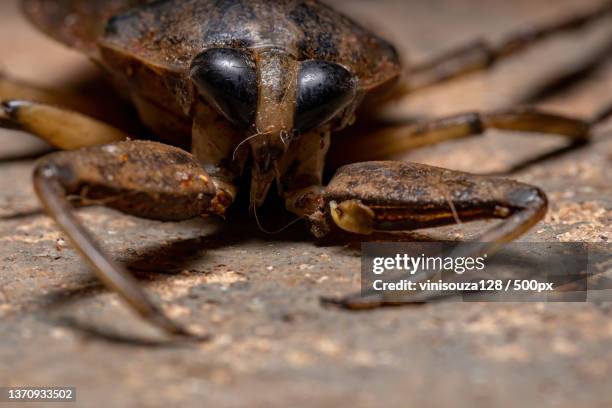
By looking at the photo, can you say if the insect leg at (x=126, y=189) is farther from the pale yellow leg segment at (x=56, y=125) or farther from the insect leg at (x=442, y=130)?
the insect leg at (x=442, y=130)

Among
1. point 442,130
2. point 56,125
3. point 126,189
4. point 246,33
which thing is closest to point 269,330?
point 126,189

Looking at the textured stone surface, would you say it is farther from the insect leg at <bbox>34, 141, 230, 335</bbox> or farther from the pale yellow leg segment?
the pale yellow leg segment

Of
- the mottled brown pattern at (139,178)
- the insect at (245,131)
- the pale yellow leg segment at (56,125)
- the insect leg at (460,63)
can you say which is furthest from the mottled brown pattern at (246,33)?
the insect leg at (460,63)

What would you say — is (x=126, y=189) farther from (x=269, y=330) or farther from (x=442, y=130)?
(x=442, y=130)

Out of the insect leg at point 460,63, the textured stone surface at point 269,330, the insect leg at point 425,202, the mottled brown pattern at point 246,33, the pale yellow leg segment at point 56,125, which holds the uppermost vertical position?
the insect leg at point 460,63

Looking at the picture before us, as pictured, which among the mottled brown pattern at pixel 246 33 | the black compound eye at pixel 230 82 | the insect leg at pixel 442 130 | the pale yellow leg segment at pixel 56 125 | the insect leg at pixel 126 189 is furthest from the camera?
the insect leg at pixel 442 130

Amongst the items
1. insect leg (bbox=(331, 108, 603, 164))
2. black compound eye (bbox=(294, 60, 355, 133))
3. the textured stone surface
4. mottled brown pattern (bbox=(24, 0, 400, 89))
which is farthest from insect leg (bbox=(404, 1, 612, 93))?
black compound eye (bbox=(294, 60, 355, 133))

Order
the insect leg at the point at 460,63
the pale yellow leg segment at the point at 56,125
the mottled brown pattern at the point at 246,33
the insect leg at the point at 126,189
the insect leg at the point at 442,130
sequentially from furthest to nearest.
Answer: the insect leg at the point at 460,63, the insect leg at the point at 442,130, the pale yellow leg segment at the point at 56,125, the mottled brown pattern at the point at 246,33, the insect leg at the point at 126,189
